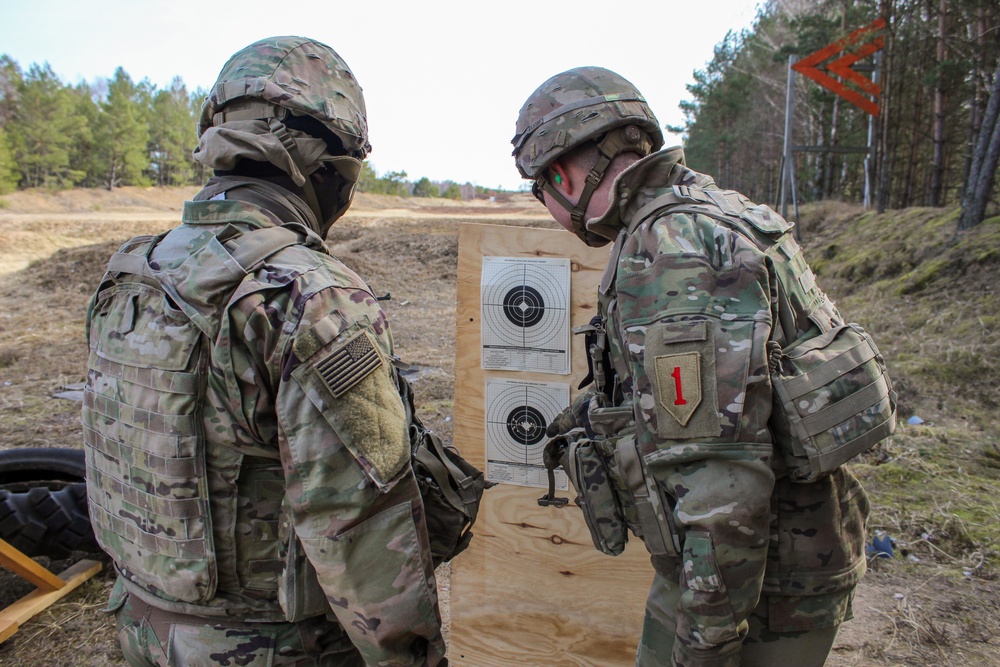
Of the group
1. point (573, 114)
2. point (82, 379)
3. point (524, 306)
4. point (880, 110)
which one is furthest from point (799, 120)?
point (573, 114)

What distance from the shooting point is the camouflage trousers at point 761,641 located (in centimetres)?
182

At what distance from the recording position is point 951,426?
5.67 metres

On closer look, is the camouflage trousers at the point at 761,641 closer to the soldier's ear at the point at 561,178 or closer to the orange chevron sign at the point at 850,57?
the soldier's ear at the point at 561,178

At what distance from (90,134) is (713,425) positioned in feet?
133

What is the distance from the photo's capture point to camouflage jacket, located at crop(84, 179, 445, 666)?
145 cm

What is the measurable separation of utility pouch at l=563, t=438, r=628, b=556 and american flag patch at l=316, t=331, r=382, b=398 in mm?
766

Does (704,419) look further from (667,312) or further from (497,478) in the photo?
(497,478)

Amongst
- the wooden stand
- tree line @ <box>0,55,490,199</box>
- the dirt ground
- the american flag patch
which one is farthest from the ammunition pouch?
tree line @ <box>0,55,490,199</box>

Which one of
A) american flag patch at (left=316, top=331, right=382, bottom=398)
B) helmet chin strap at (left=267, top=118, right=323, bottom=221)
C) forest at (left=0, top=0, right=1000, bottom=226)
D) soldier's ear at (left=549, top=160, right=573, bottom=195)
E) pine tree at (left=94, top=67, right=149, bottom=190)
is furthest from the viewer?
pine tree at (left=94, top=67, right=149, bottom=190)

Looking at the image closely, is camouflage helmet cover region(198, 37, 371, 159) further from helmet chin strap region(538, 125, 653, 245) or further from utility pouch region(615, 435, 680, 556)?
utility pouch region(615, 435, 680, 556)

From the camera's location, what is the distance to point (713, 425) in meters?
1.55

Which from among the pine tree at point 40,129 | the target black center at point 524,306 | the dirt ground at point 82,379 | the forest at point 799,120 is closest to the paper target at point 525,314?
the target black center at point 524,306

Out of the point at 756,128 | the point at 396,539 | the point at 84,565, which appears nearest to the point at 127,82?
the point at 756,128

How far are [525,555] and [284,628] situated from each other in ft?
4.99
